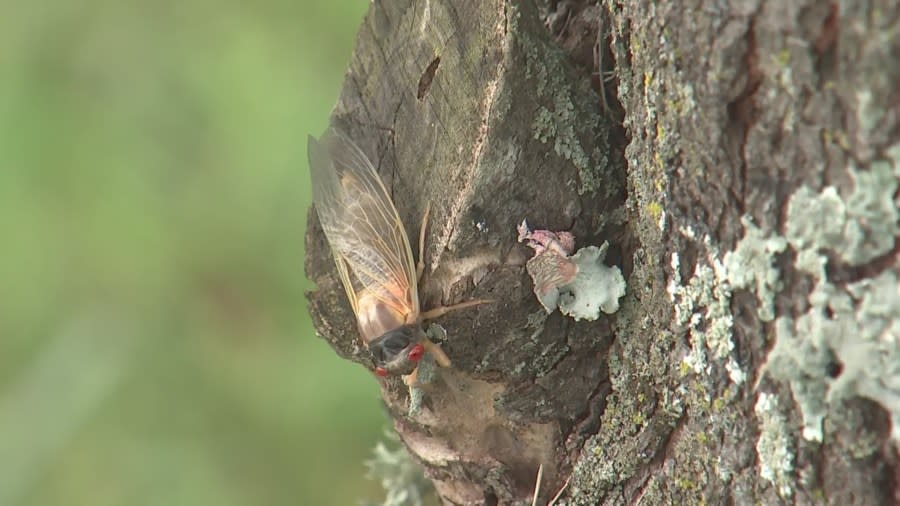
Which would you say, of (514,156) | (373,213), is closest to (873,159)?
(514,156)

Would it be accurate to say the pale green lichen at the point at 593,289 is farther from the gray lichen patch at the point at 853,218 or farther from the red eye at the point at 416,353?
the gray lichen patch at the point at 853,218

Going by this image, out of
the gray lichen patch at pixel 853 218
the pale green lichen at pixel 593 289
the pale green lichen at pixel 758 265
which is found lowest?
the pale green lichen at pixel 593 289

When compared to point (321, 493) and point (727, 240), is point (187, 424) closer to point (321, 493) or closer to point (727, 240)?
point (321, 493)

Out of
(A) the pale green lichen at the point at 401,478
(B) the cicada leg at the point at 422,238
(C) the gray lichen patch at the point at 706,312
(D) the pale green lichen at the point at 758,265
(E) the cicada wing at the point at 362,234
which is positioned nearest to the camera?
(D) the pale green lichen at the point at 758,265

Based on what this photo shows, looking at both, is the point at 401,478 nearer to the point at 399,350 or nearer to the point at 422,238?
the point at 399,350

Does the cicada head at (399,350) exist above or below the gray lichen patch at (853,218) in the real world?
below

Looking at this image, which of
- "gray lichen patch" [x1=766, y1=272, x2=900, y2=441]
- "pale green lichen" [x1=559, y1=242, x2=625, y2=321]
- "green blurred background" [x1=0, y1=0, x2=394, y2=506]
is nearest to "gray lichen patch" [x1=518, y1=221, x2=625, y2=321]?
"pale green lichen" [x1=559, y1=242, x2=625, y2=321]

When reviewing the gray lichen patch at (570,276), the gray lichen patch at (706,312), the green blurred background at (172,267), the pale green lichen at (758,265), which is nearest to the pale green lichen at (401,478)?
the green blurred background at (172,267)
